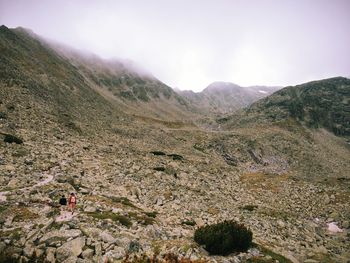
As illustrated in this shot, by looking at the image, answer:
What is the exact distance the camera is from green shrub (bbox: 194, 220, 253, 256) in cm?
1496

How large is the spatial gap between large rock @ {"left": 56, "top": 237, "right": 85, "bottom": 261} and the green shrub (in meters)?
6.20

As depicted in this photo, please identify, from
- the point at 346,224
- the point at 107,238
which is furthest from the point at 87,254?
the point at 346,224

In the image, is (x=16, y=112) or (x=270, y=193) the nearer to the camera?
(x=270, y=193)

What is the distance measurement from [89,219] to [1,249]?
475cm

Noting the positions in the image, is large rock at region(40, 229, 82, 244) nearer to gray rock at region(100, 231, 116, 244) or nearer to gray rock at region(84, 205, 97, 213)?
gray rock at region(100, 231, 116, 244)

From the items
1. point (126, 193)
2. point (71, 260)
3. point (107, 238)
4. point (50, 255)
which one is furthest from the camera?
point (126, 193)

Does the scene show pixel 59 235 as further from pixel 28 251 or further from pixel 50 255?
pixel 28 251

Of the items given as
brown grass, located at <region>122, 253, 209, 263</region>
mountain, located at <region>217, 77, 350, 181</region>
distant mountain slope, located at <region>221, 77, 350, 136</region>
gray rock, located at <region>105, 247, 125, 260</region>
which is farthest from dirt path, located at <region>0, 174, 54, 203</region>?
distant mountain slope, located at <region>221, 77, 350, 136</region>

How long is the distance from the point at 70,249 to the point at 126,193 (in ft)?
41.5

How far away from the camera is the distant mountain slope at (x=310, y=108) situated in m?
110

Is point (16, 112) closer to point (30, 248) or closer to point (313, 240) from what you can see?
point (30, 248)

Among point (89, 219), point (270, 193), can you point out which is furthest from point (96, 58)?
point (89, 219)

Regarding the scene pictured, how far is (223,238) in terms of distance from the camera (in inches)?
596

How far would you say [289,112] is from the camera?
4387 inches
